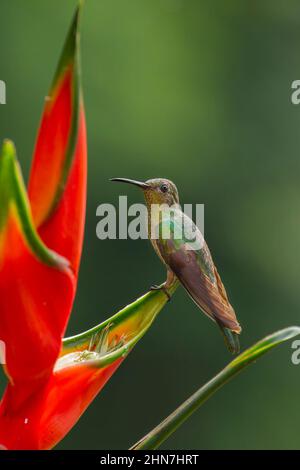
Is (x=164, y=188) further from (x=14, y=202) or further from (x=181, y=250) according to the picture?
(x=14, y=202)

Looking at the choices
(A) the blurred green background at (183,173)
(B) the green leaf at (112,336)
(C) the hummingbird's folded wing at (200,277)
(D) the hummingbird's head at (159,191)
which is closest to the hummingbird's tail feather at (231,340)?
(C) the hummingbird's folded wing at (200,277)

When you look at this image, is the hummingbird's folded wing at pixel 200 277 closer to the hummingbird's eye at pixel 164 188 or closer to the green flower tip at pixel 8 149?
the hummingbird's eye at pixel 164 188

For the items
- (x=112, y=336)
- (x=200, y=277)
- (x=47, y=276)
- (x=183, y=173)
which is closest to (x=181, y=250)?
(x=200, y=277)

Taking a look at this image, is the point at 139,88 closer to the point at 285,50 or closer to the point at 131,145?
the point at 131,145

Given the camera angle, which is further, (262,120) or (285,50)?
(285,50)
